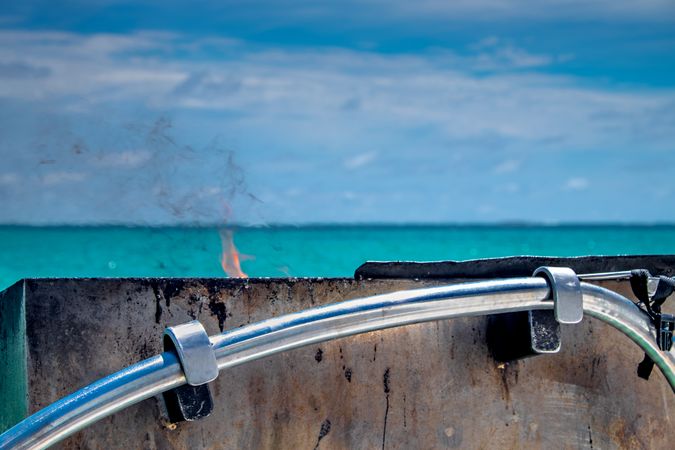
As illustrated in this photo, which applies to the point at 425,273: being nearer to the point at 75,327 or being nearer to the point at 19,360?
the point at 75,327

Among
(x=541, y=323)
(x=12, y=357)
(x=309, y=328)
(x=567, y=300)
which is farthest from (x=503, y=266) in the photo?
(x=12, y=357)

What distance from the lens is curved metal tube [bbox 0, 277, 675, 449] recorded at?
216cm

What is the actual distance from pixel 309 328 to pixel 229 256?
1.51 metres

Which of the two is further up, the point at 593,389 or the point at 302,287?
the point at 302,287

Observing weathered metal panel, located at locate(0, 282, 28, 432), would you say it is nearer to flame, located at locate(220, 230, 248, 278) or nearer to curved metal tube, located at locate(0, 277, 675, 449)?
curved metal tube, located at locate(0, 277, 675, 449)

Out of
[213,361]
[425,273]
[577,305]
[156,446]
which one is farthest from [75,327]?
[577,305]

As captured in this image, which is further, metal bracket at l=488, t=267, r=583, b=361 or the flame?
the flame

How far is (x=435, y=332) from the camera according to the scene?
2803mm

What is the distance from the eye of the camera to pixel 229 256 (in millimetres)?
3764

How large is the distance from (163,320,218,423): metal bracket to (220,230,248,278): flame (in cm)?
115

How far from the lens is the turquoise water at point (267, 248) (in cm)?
421

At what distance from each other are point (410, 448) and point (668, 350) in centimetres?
82

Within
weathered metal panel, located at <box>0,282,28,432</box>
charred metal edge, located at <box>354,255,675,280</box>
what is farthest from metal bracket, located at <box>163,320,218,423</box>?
charred metal edge, located at <box>354,255,675,280</box>

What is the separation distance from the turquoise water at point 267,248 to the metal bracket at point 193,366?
1374mm
